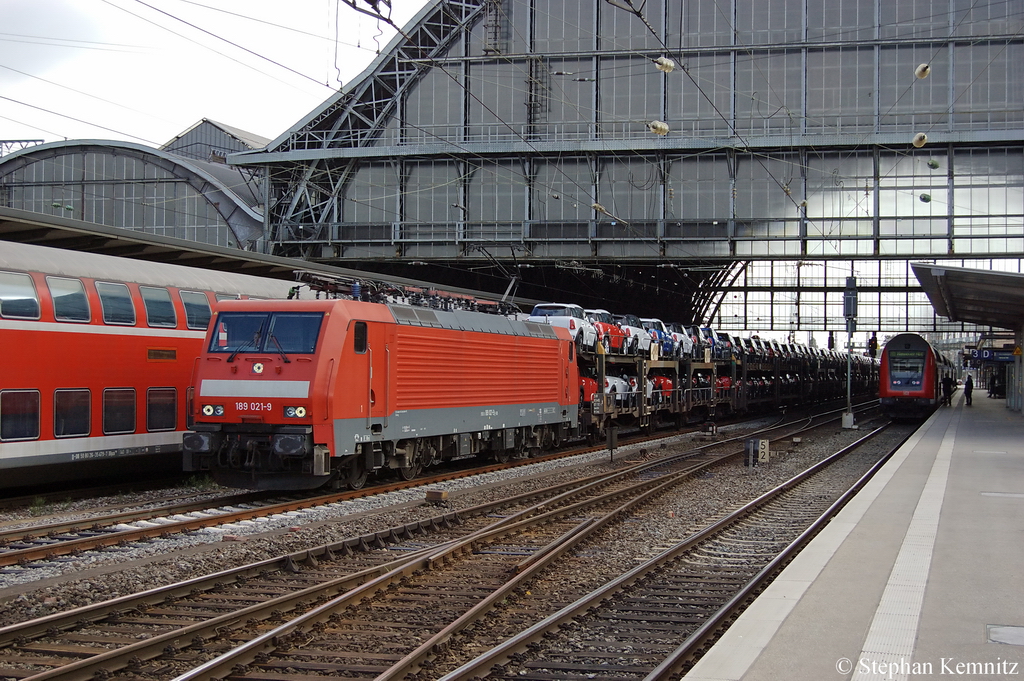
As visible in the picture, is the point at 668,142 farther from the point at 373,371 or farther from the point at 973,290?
the point at 373,371

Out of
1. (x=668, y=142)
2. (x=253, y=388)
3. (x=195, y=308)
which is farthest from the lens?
(x=668, y=142)

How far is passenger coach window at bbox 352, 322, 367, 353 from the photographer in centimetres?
1430

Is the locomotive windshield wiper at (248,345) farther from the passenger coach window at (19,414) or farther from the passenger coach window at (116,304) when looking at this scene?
the passenger coach window at (19,414)

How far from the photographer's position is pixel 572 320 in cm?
2436

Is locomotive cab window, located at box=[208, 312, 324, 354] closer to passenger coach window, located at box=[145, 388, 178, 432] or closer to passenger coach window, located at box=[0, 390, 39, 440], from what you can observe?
passenger coach window, located at box=[145, 388, 178, 432]

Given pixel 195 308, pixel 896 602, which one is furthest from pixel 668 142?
pixel 896 602

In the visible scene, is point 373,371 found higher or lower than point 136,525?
higher

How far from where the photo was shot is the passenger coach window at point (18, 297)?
42.0ft

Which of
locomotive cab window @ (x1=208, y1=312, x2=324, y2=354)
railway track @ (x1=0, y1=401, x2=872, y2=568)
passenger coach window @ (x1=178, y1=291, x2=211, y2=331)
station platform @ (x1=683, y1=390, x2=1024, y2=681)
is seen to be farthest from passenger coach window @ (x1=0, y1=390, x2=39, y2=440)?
station platform @ (x1=683, y1=390, x2=1024, y2=681)

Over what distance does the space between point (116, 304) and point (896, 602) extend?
1235cm

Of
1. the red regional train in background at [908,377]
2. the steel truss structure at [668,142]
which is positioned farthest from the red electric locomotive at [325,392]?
the red regional train in background at [908,377]

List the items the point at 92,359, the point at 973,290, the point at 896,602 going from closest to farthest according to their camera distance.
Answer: the point at 896,602, the point at 92,359, the point at 973,290

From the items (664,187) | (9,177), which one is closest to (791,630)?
(664,187)

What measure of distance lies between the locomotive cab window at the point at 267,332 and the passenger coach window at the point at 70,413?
209 cm
